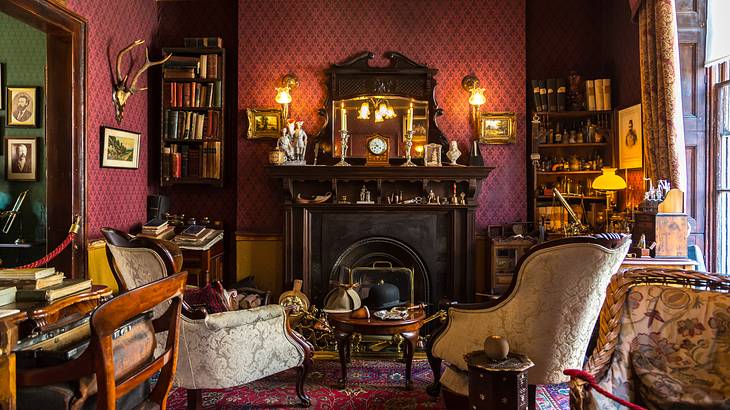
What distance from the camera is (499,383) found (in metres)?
2.85

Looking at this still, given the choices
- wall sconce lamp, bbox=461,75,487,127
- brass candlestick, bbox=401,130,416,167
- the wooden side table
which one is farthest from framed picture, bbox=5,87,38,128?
the wooden side table

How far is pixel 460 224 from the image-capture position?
6070mm

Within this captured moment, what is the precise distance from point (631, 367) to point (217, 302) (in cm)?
252

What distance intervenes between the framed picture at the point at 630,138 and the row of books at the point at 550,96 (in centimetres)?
68

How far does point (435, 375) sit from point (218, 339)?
1.62 meters

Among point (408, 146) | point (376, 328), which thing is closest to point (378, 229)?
point (408, 146)

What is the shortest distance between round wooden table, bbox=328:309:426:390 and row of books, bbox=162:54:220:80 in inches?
142

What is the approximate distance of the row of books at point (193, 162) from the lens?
6.39 metres

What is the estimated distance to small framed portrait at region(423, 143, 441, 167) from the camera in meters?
6.10

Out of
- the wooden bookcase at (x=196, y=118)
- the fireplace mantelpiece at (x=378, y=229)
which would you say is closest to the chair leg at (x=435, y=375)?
the fireplace mantelpiece at (x=378, y=229)

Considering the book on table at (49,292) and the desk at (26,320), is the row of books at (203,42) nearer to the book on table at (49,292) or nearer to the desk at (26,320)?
the desk at (26,320)

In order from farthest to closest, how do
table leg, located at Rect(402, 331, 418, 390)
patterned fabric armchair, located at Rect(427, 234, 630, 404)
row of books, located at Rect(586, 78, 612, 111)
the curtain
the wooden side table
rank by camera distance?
row of books, located at Rect(586, 78, 612, 111) → the curtain → table leg, located at Rect(402, 331, 418, 390) → patterned fabric armchair, located at Rect(427, 234, 630, 404) → the wooden side table

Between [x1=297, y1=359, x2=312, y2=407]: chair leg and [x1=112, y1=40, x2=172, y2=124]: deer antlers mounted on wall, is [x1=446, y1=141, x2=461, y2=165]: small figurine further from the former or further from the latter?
[x1=112, y1=40, x2=172, y2=124]: deer antlers mounted on wall

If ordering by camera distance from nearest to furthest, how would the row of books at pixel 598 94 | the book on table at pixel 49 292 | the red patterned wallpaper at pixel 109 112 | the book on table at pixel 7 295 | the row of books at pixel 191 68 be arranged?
the book on table at pixel 7 295 < the book on table at pixel 49 292 < the red patterned wallpaper at pixel 109 112 < the row of books at pixel 598 94 < the row of books at pixel 191 68
